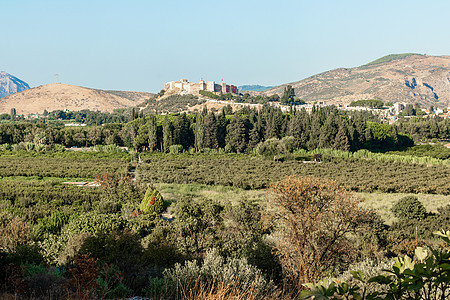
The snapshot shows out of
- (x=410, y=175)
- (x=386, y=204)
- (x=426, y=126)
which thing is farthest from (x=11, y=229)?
(x=426, y=126)

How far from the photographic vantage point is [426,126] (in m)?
69.2

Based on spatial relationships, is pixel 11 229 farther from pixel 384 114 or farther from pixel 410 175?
pixel 384 114

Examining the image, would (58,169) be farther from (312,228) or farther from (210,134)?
(312,228)

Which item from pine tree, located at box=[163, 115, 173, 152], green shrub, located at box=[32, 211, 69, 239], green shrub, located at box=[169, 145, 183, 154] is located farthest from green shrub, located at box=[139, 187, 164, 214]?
pine tree, located at box=[163, 115, 173, 152]

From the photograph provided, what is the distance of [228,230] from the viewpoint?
12.5m

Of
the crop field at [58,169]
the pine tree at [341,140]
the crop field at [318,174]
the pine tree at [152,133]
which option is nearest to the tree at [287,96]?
the pine tree at [341,140]

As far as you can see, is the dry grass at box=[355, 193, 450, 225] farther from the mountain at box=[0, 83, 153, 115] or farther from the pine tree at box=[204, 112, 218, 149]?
the mountain at box=[0, 83, 153, 115]

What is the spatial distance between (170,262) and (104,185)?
14105 mm

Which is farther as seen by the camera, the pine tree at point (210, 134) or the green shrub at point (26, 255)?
the pine tree at point (210, 134)

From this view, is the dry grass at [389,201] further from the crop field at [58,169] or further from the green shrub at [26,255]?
the crop field at [58,169]

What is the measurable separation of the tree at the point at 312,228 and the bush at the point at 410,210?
8.59 m

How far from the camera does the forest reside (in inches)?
224

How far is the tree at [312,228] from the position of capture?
859 centimetres

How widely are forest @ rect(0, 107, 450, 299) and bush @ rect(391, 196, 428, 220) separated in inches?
2.4
